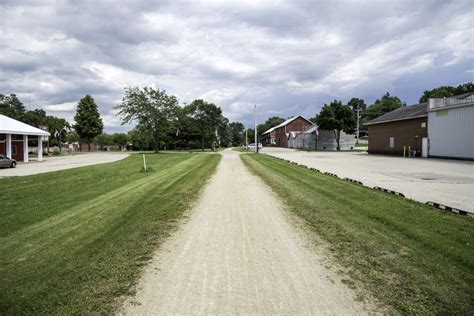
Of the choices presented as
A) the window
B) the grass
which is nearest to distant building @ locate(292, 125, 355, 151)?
the window

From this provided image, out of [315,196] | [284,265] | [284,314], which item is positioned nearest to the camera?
[284,314]

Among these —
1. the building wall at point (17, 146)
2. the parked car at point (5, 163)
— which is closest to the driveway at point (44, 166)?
the parked car at point (5, 163)

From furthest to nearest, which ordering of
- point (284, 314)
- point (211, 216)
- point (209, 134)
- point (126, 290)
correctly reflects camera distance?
1. point (209, 134)
2. point (211, 216)
3. point (126, 290)
4. point (284, 314)

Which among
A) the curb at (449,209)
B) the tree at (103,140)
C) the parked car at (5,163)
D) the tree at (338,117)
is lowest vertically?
the curb at (449,209)

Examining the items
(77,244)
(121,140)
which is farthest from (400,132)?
(121,140)

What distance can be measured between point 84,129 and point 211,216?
80725 mm

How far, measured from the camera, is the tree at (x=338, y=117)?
5834 centimetres

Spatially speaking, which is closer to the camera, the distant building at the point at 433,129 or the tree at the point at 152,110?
the distant building at the point at 433,129

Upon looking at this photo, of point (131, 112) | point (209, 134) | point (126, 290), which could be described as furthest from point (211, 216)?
point (209, 134)

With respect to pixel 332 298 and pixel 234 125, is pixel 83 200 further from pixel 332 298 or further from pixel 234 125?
pixel 234 125

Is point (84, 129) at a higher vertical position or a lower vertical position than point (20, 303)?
higher

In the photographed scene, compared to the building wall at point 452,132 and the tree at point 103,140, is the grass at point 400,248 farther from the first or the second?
the tree at point 103,140

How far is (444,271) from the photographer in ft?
13.1

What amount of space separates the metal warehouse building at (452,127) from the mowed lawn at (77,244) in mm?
28223
